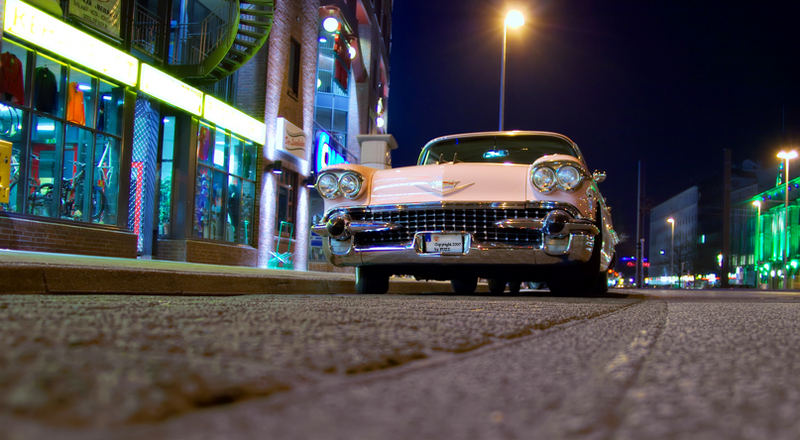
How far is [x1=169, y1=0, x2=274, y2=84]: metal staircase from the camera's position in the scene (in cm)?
1465

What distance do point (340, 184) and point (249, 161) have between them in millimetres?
12483

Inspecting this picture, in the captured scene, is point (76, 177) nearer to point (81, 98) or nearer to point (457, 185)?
point (81, 98)

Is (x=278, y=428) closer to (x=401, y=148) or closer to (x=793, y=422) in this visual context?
(x=793, y=422)

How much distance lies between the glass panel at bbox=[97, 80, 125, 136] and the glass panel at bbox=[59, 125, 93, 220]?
0.44m

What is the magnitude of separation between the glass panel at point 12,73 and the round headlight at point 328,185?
669 centimetres

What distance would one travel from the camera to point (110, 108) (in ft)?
41.7

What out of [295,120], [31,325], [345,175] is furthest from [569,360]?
[295,120]

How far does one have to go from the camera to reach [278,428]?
80 centimetres

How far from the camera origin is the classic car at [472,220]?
18.8 ft

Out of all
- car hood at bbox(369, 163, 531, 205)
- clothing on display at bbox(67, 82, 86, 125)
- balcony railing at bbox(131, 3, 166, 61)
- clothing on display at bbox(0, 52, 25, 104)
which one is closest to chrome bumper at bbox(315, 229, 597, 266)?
car hood at bbox(369, 163, 531, 205)

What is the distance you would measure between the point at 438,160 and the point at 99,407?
702cm

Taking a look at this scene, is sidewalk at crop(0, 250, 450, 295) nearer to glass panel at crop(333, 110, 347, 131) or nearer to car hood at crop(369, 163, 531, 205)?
car hood at crop(369, 163, 531, 205)

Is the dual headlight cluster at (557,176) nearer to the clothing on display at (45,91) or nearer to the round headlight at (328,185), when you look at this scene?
the round headlight at (328,185)

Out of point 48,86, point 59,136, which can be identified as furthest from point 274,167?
point 48,86
